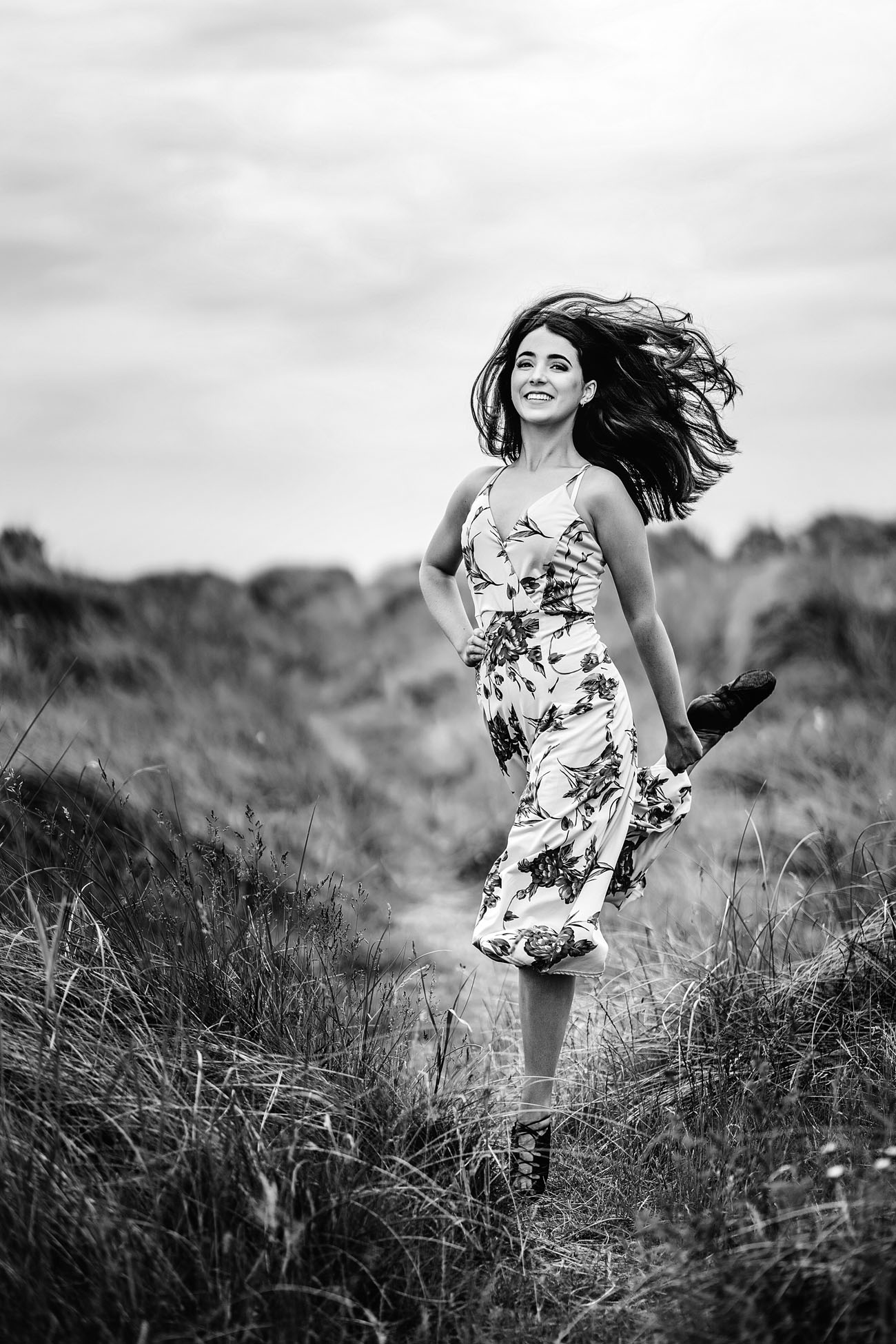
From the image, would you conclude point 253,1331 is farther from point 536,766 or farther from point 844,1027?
point 844,1027

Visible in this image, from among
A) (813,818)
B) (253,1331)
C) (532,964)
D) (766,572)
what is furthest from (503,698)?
(766,572)

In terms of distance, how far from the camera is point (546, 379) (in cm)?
333

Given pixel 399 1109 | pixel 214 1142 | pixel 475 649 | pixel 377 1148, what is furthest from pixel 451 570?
pixel 214 1142

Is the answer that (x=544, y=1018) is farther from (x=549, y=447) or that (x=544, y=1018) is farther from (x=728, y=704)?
(x=549, y=447)

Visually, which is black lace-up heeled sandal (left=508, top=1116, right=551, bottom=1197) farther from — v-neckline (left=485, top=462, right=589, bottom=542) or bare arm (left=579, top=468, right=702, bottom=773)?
v-neckline (left=485, top=462, right=589, bottom=542)

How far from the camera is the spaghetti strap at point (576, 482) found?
3.22 m

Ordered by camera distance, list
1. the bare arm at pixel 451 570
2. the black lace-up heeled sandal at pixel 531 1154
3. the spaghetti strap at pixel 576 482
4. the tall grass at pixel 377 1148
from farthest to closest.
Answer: the bare arm at pixel 451 570 → the spaghetti strap at pixel 576 482 → the black lace-up heeled sandal at pixel 531 1154 → the tall grass at pixel 377 1148

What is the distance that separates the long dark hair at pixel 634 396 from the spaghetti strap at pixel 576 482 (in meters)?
0.27

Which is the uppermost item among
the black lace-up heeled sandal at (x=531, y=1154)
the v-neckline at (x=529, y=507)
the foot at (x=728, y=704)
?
the v-neckline at (x=529, y=507)

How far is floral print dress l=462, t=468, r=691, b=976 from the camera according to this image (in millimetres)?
3109

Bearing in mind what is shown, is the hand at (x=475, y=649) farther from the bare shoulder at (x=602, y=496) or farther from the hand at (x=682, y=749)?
the hand at (x=682, y=749)

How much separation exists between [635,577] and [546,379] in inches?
22.5

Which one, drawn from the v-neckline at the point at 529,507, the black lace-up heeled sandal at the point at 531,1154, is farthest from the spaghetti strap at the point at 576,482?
the black lace-up heeled sandal at the point at 531,1154

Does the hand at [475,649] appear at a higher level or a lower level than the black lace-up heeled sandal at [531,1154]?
higher
